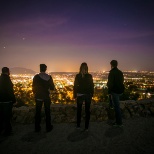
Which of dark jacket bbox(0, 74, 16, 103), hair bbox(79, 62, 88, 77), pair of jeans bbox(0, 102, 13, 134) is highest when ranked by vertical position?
hair bbox(79, 62, 88, 77)

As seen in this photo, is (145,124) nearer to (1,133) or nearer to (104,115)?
(104,115)

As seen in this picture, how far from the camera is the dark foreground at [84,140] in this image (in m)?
3.89

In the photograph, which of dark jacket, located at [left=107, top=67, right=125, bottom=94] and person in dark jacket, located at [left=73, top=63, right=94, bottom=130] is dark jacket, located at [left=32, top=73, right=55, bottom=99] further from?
dark jacket, located at [left=107, top=67, right=125, bottom=94]

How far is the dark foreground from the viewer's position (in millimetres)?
3895

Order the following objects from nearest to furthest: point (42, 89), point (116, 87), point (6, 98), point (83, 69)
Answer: point (6, 98), point (42, 89), point (83, 69), point (116, 87)

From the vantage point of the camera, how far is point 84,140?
443 centimetres

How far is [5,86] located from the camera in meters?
5.04

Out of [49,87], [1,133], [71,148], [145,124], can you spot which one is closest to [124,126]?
[145,124]

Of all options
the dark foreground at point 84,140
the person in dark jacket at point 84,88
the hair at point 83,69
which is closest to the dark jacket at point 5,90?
the dark foreground at point 84,140

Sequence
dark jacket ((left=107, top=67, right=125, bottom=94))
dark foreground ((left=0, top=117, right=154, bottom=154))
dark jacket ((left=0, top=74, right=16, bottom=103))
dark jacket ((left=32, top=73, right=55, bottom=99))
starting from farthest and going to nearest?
dark jacket ((left=107, top=67, right=125, bottom=94)), dark jacket ((left=32, top=73, right=55, bottom=99)), dark jacket ((left=0, top=74, right=16, bottom=103)), dark foreground ((left=0, top=117, right=154, bottom=154))

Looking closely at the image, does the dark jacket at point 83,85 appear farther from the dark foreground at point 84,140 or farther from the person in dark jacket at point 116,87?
the dark foreground at point 84,140

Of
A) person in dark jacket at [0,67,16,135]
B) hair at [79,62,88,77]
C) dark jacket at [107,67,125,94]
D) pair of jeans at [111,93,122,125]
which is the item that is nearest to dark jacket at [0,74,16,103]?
person in dark jacket at [0,67,16,135]

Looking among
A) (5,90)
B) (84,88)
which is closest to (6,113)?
(5,90)

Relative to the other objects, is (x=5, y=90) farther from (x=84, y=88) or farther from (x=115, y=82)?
(x=115, y=82)
